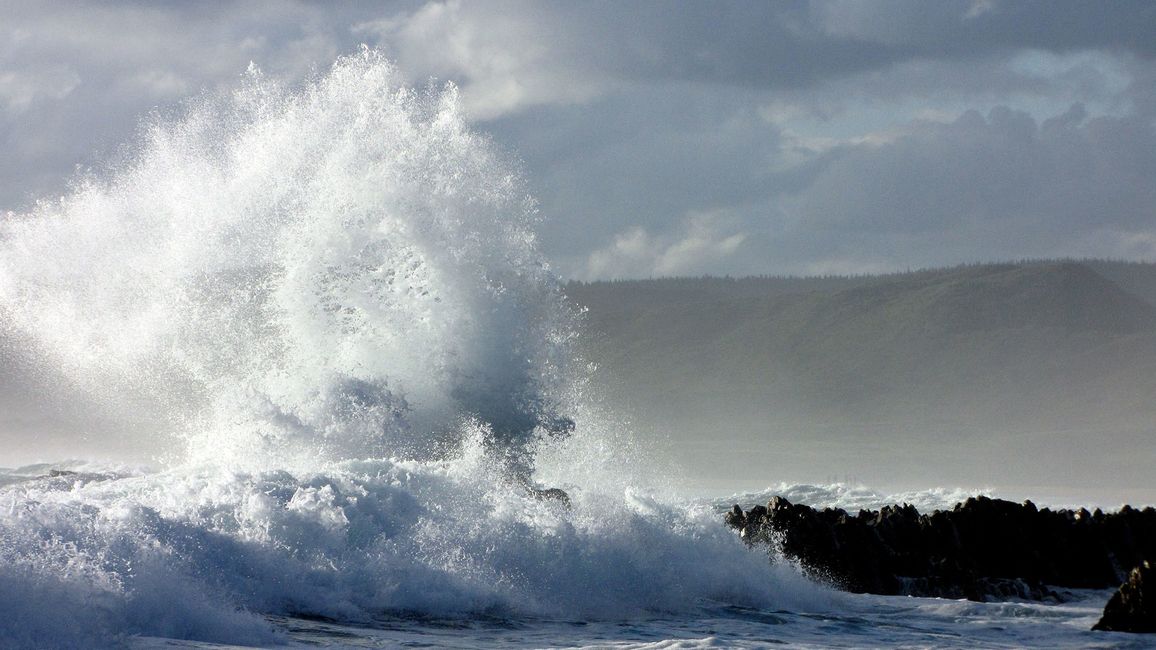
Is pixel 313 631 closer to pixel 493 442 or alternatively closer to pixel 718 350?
pixel 493 442

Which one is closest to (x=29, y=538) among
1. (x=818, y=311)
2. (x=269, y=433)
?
(x=269, y=433)

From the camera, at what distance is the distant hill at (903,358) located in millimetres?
101500

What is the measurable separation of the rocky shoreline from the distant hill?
70.0 meters

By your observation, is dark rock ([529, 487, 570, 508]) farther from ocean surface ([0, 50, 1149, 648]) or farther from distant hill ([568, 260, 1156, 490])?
distant hill ([568, 260, 1156, 490])

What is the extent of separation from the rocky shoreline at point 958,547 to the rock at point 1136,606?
11.4 ft

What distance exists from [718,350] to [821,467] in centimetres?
4989

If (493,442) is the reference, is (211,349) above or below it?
above

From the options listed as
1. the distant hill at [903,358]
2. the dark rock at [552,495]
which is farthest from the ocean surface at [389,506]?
the distant hill at [903,358]

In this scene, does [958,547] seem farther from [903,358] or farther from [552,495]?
[903,358]

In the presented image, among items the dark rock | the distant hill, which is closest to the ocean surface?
the dark rock

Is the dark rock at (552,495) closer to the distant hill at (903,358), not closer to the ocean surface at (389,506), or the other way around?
the ocean surface at (389,506)

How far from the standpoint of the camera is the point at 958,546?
20.3 meters

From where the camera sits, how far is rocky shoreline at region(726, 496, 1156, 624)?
62.8 feet

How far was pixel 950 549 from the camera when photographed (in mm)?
20172
